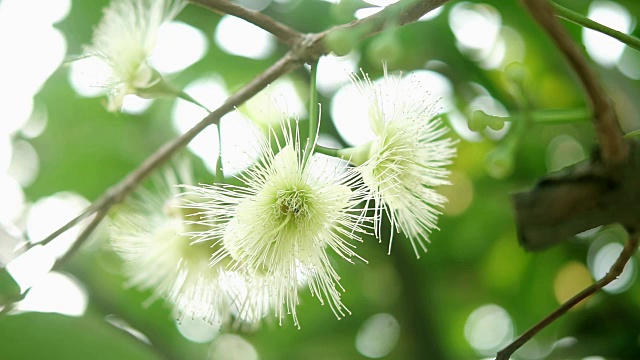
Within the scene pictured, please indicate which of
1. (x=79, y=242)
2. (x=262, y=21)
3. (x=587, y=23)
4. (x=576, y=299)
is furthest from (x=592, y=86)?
(x=79, y=242)

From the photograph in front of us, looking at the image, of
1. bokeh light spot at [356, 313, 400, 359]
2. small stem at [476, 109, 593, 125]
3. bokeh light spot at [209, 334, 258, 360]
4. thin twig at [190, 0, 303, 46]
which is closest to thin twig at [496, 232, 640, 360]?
small stem at [476, 109, 593, 125]

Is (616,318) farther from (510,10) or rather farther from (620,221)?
(620,221)

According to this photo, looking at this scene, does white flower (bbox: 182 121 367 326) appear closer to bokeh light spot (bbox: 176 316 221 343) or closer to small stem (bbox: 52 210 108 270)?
small stem (bbox: 52 210 108 270)

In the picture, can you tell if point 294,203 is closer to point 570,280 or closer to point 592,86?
point 592,86

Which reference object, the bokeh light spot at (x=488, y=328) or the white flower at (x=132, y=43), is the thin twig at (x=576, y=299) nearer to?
the white flower at (x=132, y=43)

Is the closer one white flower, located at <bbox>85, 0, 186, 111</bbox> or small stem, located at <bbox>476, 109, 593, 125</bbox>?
small stem, located at <bbox>476, 109, 593, 125</bbox>

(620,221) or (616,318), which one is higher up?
(620,221)

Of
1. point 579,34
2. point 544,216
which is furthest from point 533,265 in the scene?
point 544,216
